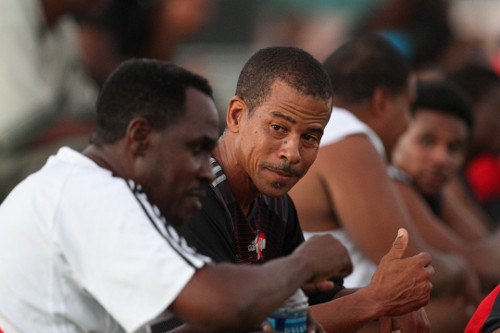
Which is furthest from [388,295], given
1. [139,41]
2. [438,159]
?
Answer: [139,41]

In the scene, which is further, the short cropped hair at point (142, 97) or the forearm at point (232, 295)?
the short cropped hair at point (142, 97)

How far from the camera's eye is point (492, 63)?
10.4 m

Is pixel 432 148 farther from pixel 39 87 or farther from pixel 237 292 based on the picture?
pixel 237 292

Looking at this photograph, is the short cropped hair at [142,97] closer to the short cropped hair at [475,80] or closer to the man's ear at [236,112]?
the man's ear at [236,112]

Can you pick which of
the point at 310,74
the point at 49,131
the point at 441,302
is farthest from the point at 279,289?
the point at 49,131

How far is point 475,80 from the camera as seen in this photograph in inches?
284

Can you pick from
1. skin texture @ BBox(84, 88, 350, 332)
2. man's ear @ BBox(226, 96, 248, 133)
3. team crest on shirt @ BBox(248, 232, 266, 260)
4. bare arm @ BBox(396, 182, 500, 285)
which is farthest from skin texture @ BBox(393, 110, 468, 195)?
skin texture @ BBox(84, 88, 350, 332)

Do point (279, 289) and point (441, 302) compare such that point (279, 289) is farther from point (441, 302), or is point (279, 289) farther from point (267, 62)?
point (441, 302)

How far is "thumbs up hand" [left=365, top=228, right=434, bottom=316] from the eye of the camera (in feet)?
9.14

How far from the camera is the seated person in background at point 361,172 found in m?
3.87

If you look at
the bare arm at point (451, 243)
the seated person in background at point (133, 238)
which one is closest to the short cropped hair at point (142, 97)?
the seated person in background at point (133, 238)

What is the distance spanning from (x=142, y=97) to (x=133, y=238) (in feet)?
1.52

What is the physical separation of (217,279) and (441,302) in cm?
274

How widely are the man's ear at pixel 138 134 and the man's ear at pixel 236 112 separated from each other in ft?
2.55
